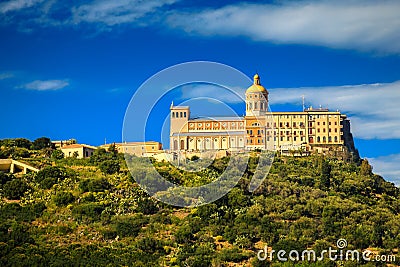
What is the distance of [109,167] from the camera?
6128cm

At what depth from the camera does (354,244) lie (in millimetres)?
47156

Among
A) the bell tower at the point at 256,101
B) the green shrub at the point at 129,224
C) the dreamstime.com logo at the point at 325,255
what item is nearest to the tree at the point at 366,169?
the bell tower at the point at 256,101

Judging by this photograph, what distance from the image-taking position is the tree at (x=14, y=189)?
54.8 m

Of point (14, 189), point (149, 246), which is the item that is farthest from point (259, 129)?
point (149, 246)

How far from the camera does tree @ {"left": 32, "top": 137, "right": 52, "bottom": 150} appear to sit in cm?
7343

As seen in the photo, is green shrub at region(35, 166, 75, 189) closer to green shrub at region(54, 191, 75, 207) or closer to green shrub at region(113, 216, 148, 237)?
green shrub at region(54, 191, 75, 207)

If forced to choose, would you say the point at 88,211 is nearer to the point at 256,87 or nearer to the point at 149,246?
the point at 149,246

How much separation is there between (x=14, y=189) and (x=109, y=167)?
8.99 meters

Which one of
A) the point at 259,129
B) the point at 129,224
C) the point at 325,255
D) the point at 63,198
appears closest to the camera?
the point at 325,255

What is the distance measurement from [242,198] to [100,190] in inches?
427

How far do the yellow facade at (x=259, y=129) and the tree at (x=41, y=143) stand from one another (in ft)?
43.0

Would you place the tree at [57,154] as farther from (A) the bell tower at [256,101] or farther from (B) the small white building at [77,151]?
(A) the bell tower at [256,101]

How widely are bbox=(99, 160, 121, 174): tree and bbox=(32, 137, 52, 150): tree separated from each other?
1333 centimetres

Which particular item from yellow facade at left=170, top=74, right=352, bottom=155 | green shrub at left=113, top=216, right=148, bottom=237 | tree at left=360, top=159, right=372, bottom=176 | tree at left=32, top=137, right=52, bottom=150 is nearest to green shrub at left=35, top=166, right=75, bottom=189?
green shrub at left=113, top=216, right=148, bottom=237
